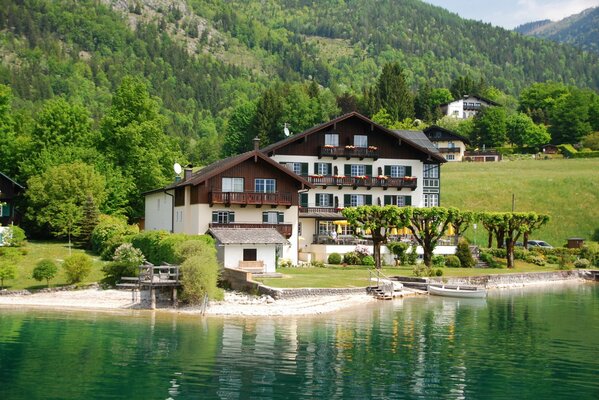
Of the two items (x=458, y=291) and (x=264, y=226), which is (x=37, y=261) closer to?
(x=264, y=226)

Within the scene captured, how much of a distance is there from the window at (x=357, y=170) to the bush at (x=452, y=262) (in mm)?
12911

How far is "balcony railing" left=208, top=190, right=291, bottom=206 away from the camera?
58.5 meters

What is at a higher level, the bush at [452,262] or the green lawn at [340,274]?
the bush at [452,262]

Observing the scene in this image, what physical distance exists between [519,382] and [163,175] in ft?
189

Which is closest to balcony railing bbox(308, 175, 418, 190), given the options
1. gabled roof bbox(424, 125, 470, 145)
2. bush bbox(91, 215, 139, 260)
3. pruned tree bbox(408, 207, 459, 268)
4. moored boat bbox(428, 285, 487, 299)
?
pruned tree bbox(408, 207, 459, 268)

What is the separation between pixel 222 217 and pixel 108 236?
28.7 ft

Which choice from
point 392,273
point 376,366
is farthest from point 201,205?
point 376,366

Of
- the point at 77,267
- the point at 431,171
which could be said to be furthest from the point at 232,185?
the point at 431,171

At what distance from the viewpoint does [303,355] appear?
31.0 meters

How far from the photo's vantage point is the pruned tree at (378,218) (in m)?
61.2

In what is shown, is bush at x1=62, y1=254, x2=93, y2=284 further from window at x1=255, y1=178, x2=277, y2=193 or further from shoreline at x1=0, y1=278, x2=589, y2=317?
window at x1=255, y1=178, x2=277, y2=193

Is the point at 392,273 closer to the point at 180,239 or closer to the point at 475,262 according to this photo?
the point at 475,262

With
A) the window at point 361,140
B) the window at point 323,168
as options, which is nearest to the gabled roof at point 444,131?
the window at point 361,140

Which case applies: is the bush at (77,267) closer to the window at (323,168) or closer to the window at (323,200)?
the window at (323,200)
